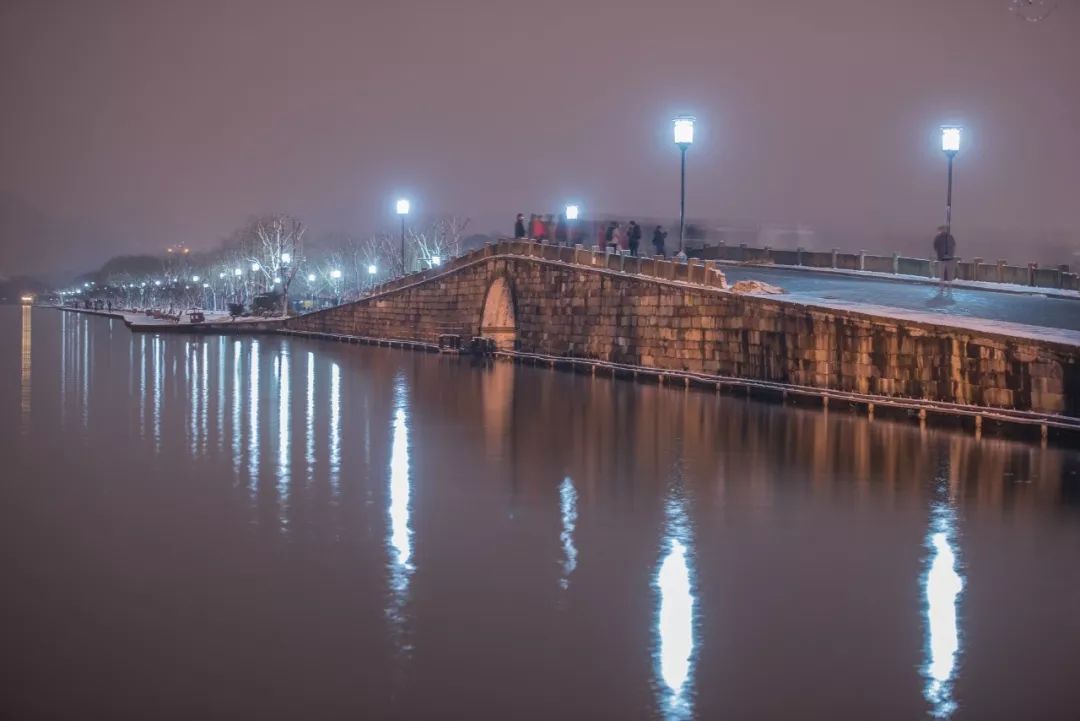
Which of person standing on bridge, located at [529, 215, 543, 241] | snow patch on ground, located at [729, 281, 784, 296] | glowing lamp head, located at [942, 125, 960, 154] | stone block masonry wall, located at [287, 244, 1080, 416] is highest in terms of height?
glowing lamp head, located at [942, 125, 960, 154]

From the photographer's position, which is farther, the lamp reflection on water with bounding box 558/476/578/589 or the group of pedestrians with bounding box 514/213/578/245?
the group of pedestrians with bounding box 514/213/578/245

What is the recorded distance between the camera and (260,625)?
23.7 feet

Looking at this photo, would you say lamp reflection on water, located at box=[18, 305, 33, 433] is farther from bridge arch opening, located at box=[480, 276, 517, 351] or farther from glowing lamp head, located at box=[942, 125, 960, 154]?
glowing lamp head, located at box=[942, 125, 960, 154]

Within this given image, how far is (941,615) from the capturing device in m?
7.54

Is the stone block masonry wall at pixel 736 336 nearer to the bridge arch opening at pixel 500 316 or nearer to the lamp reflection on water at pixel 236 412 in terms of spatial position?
the bridge arch opening at pixel 500 316

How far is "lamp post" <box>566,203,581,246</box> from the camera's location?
41347 millimetres

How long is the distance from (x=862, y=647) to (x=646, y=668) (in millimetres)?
1286

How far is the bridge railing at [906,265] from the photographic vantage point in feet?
94.6

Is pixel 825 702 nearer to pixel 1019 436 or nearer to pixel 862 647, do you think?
pixel 862 647

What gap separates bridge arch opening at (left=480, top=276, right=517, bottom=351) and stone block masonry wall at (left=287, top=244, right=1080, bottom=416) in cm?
28

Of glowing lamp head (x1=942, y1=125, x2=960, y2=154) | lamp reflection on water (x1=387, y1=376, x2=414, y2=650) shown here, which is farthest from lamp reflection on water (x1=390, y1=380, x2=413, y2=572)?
glowing lamp head (x1=942, y1=125, x2=960, y2=154)

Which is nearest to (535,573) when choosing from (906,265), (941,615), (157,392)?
(941,615)

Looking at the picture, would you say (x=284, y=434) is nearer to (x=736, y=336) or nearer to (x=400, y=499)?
(x=400, y=499)

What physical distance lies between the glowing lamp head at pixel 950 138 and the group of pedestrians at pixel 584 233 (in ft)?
37.3
